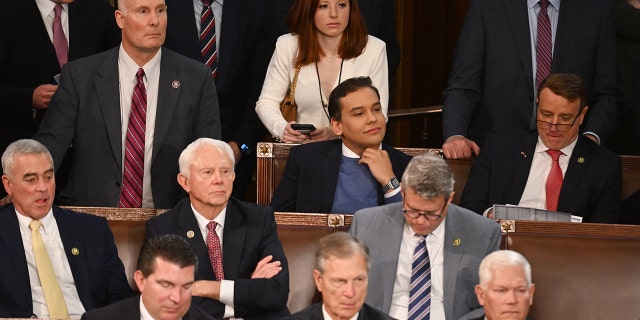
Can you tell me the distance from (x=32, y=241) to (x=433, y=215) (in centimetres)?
124

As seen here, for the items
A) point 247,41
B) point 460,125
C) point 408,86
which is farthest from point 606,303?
point 408,86

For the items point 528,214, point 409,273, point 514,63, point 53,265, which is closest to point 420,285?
point 409,273

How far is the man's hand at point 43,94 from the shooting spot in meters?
4.59

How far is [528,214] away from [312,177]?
2.50ft

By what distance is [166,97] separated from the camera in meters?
4.38

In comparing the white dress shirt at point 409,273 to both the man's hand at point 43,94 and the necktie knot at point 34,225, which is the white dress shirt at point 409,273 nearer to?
the necktie knot at point 34,225

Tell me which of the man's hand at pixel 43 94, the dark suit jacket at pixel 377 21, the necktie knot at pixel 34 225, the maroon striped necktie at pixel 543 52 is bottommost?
the necktie knot at pixel 34 225

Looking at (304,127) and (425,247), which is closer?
(425,247)

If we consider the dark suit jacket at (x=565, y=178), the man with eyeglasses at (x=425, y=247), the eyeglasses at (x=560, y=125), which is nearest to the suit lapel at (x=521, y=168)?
the dark suit jacket at (x=565, y=178)

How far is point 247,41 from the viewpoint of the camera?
16.6 feet

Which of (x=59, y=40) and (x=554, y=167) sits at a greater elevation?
(x=59, y=40)

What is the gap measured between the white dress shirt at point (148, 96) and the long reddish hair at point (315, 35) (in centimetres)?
64

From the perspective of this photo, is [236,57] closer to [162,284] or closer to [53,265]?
[53,265]

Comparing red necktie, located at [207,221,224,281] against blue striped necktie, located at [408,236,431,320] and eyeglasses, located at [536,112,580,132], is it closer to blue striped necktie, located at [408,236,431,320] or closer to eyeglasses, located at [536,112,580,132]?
blue striped necktie, located at [408,236,431,320]
